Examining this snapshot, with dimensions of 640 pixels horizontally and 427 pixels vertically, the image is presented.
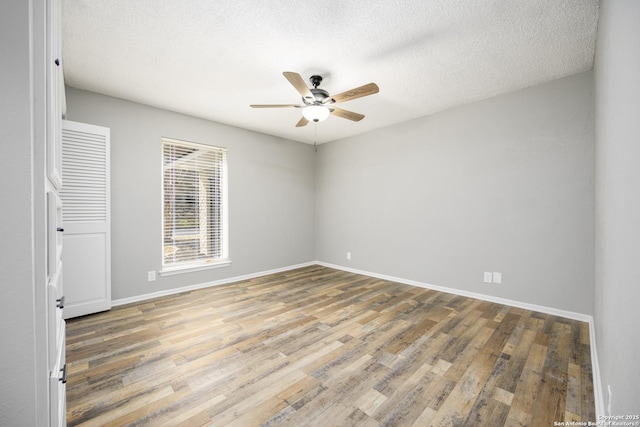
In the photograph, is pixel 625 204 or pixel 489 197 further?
pixel 489 197

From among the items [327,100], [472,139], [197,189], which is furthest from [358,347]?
[197,189]

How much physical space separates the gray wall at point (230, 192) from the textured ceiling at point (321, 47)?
322 millimetres

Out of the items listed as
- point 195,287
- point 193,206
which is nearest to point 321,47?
point 193,206

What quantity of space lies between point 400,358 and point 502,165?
8.86ft

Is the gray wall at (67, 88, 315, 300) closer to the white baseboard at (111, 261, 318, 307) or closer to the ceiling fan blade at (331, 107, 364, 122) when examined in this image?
the white baseboard at (111, 261, 318, 307)

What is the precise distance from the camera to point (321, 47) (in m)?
2.33

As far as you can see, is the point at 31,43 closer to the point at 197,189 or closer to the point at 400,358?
the point at 400,358

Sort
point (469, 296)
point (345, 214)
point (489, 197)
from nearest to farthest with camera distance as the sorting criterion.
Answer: point (489, 197)
point (469, 296)
point (345, 214)

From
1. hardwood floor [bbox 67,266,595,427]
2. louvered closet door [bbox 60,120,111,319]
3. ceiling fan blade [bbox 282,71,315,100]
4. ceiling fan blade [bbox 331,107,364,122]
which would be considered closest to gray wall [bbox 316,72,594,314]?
hardwood floor [bbox 67,266,595,427]

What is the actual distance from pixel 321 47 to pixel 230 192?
2800 millimetres

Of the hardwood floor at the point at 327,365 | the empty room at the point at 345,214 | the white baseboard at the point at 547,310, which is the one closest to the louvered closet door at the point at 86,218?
the empty room at the point at 345,214

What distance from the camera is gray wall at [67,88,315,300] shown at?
131 inches

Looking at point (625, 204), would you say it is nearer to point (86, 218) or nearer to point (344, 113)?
point (344, 113)

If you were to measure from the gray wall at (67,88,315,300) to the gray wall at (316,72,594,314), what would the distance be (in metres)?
1.21
